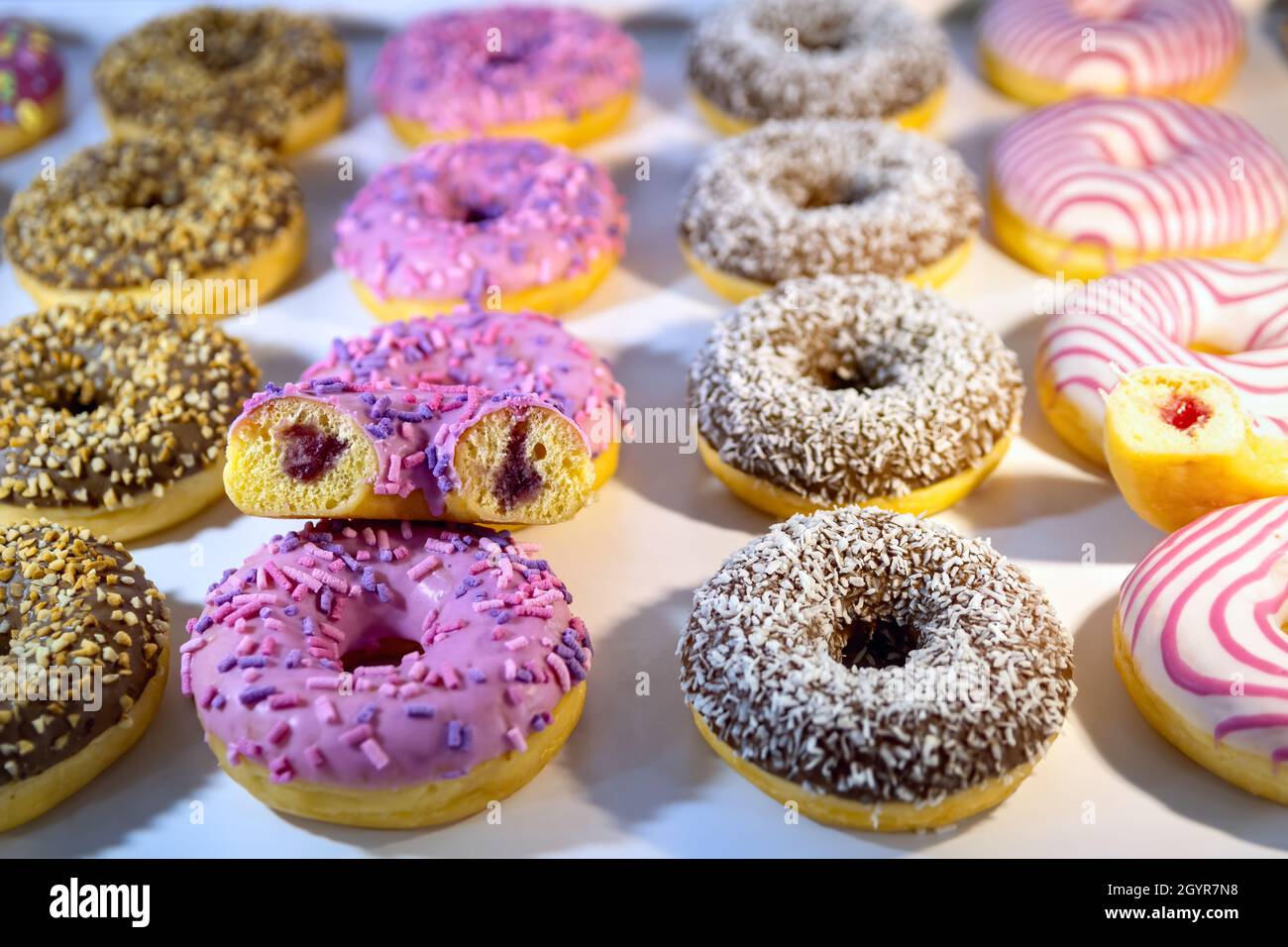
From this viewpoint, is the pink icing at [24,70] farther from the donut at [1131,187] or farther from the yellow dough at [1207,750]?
the yellow dough at [1207,750]

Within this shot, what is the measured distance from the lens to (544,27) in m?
3.89

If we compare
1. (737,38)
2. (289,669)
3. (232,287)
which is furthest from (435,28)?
(289,669)

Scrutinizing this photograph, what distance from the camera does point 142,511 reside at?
2.62m

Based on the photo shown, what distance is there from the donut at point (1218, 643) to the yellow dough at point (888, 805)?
298 mm

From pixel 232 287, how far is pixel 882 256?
1514 mm

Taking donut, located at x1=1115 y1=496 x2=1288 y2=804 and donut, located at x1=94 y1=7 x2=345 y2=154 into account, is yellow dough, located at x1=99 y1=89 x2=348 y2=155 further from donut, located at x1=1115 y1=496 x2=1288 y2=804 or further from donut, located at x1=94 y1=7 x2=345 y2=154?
donut, located at x1=1115 y1=496 x2=1288 y2=804

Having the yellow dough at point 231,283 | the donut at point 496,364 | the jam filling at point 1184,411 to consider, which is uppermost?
A: the jam filling at point 1184,411

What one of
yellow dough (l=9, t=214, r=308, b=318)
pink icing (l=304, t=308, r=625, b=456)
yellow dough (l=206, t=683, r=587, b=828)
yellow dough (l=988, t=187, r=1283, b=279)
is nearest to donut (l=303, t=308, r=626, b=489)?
pink icing (l=304, t=308, r=625, b=456)

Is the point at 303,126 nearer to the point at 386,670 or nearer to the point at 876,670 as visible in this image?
the point at 386,670

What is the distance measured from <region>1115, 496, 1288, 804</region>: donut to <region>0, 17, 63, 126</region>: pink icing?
3179 millimetres

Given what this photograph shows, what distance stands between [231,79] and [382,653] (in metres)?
2.05

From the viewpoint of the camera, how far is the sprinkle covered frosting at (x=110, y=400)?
8.40 ft

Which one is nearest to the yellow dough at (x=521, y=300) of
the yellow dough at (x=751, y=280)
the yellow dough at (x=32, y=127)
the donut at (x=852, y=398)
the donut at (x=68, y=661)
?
the yellow dough at (x=751, y=280)
